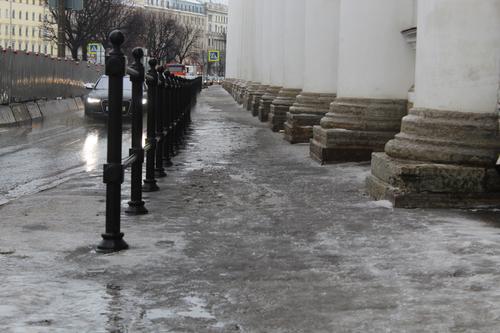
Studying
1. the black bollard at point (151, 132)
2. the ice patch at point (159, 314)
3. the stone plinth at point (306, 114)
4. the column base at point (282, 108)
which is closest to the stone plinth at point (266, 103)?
the column base at point (282, 108)

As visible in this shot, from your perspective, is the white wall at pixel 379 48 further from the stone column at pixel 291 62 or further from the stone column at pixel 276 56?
the stone column at pixel 276 56

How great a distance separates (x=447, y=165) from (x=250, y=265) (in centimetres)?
251

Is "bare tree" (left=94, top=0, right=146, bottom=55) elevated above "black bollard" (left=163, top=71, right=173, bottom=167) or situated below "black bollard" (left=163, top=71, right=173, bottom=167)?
above

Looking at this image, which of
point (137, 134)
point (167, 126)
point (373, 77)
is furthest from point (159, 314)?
point (373, 77)

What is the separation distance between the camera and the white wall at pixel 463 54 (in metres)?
7.22

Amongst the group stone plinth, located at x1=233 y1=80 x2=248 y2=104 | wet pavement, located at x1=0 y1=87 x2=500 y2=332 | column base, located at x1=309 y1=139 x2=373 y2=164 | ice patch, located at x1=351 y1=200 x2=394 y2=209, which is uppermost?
stone plinth, located at x1=233 y1=80 x2=248 y2=104

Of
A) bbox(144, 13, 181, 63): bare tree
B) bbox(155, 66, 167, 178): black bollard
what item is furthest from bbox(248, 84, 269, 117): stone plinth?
bbox(144, 13, 181, 63): bare tree

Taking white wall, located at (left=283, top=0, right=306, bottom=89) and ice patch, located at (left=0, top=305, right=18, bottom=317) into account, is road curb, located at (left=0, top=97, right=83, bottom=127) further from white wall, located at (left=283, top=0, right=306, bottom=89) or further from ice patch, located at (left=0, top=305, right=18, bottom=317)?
ice patch, located at (left=0, top=305, right=18, bottom=317)

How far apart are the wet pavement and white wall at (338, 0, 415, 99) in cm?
277

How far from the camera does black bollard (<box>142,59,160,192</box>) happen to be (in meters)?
8.48

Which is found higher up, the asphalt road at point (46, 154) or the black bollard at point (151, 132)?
the black bollard at point (151, 132)

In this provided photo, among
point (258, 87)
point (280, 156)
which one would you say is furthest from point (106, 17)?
point (280, 156)

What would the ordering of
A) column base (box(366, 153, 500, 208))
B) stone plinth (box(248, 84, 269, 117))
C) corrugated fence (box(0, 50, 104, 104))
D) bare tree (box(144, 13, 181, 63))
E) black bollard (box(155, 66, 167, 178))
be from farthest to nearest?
bare tree (box(144, 13, 181, 63))
stone plinth (box(248, 84, 269, 117))
corrugated fence (box(0, 50, 104, 104))
black bollard (box(155, 66, 167, 178))
column base (box(366, 153, 500, 208))

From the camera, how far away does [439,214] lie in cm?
680
